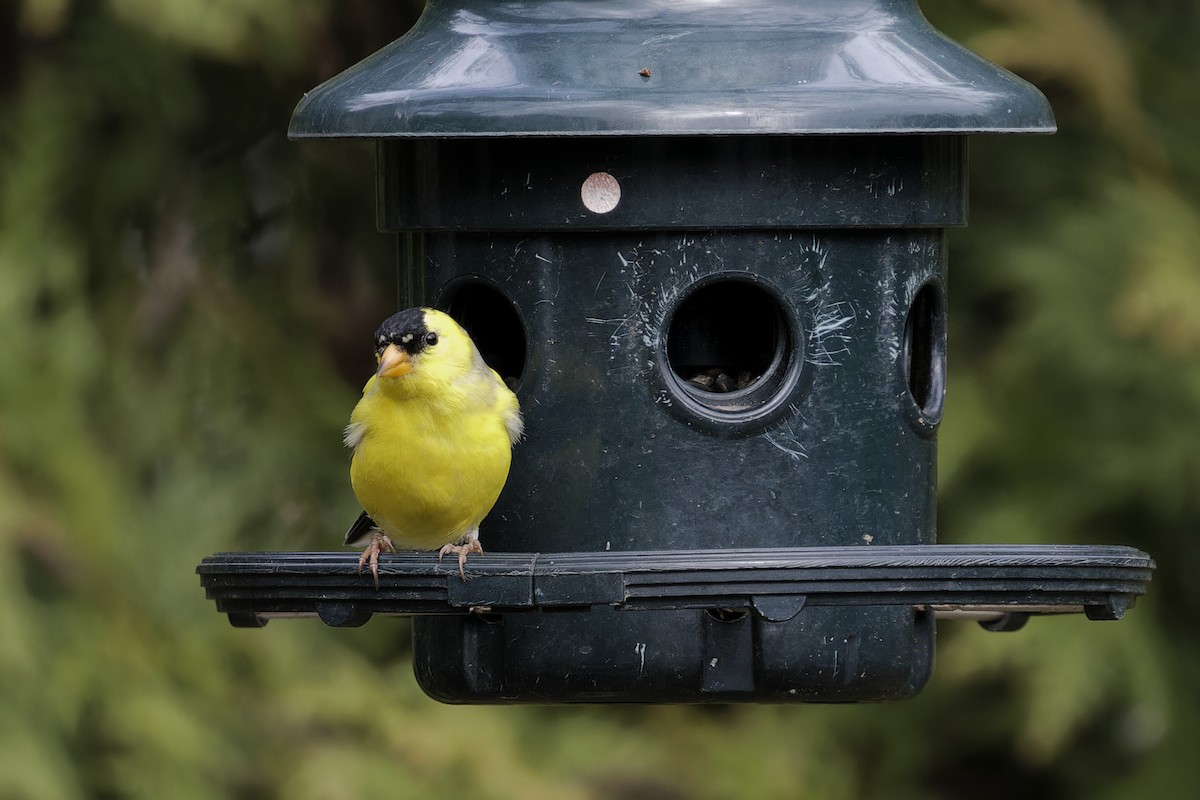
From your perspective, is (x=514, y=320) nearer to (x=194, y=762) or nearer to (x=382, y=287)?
(x=194, y=762)

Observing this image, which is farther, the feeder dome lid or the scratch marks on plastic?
the scratch marks on plastic

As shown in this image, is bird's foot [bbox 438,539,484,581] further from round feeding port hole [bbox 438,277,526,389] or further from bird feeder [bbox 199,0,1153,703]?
round feeding port hole [bbox 438,277,526,389]

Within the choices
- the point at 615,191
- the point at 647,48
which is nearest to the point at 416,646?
the point at 615,191

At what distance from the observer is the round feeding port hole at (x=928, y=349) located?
3.66 metres

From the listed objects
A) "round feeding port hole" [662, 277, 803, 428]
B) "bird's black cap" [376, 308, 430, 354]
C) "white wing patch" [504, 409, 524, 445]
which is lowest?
"white wing patch" [504, 409, 524, 445]

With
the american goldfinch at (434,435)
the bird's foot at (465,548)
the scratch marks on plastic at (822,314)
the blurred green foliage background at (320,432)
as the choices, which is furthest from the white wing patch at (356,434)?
the blurred green foliage background at (320,432)

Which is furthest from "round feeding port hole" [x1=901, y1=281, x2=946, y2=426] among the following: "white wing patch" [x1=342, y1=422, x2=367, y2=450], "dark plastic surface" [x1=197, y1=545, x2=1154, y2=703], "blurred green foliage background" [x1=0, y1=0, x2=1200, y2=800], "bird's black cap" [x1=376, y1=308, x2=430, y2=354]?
"blurred green foliage background" [x1=0, y1=0, x2=1200, y2=800]

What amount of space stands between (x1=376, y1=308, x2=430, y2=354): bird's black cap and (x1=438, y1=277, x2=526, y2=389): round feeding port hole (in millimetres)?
254

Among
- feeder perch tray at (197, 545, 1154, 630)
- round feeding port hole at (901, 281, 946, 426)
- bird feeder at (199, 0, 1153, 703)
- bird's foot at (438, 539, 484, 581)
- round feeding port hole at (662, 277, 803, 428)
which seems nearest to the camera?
feeder perch tray at (197, 545, 1154, 630)

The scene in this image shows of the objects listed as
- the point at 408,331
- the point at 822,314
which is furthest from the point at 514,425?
the point at 822,314

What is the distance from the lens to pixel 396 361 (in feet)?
11.1

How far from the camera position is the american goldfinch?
333 centimetres

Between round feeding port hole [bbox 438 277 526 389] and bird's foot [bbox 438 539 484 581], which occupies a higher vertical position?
round feeding port hole [bbox 438 277 526 389]

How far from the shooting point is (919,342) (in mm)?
3766
